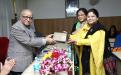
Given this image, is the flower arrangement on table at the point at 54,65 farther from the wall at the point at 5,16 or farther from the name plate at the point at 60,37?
the wall at the point at 5,16

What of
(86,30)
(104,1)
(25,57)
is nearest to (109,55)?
(86,30)

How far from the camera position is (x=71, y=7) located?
24.4 feet

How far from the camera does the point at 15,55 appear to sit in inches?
101

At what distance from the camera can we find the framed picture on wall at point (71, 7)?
24.2 feet

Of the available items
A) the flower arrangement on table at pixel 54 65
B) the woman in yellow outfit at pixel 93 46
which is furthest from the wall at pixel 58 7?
the flower arrangement on table at pixel 54 65

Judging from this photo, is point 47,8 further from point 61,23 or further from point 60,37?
point 60,37

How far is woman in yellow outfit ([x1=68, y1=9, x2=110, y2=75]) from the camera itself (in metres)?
2.92

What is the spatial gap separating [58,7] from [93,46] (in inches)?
189

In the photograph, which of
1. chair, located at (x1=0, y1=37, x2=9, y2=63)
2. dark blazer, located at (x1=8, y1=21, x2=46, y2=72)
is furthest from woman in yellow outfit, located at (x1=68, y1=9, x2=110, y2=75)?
chair, located at (x1=0, y1=37, x2=9, y2=63)

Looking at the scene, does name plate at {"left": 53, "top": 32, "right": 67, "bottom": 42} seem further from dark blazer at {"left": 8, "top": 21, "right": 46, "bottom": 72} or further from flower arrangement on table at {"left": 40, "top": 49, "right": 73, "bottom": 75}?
flower arrangement on table at {"left": 40, "top": 49, "right": 73, "bottom": 75}

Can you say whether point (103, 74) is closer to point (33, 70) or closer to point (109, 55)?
point (109, 55)

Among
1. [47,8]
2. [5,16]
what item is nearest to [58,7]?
[47,8]

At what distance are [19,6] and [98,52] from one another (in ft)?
15.2

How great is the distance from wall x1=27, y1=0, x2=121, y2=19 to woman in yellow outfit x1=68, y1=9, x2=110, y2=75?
424 cm
